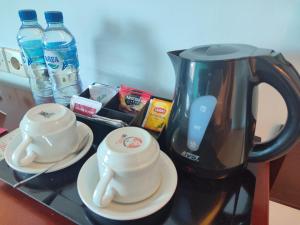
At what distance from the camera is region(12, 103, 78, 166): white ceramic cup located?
1.39ft

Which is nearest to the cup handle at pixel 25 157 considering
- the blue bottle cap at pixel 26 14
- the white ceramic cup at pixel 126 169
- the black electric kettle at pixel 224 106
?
the white ceramic cup at pixel 126 169

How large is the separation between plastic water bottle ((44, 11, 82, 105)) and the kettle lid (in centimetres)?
37

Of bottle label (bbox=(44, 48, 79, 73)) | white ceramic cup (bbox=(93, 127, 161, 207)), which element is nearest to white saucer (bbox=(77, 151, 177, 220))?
white ceramic cup (bbox=(93, 127, 161, 207))

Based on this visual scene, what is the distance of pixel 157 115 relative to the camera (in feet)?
1.78

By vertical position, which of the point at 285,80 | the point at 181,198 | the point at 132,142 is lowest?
the point at 181,198

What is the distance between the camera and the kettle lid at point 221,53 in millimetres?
366

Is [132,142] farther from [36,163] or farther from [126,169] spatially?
[36,163]

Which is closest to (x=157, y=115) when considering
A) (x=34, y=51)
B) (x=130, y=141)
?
(x=130, y=141)

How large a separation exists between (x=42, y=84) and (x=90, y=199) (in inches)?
21.0

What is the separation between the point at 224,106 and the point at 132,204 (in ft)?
0.70

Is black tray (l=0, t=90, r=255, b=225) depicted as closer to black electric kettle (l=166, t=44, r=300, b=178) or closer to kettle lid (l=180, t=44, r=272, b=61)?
black electric kettle (l=166, t=44, r=300, b=178)

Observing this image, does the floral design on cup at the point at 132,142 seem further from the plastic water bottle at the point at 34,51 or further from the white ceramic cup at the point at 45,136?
the plastic water bottle at the point at 34,51

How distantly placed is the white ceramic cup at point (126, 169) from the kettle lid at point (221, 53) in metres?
0.15

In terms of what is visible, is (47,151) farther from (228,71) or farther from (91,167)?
(228,71)
